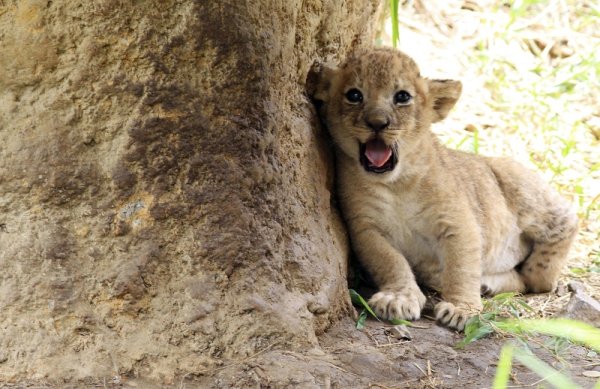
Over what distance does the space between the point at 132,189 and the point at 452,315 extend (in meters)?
2.04

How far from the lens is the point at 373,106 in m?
4.93

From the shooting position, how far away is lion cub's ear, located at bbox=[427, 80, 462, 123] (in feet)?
17.6

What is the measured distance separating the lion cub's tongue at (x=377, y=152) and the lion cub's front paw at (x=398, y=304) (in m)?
0.76

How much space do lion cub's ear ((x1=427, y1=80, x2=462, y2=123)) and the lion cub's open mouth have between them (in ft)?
1.73

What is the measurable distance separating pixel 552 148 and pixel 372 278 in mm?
3605

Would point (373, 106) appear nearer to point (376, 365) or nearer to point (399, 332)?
point (399, 332)

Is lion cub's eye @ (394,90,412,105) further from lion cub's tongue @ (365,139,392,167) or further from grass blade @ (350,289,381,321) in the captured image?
grass blade @ (350,289,381,321)

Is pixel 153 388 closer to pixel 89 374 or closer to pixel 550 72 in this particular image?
pixel 89 374

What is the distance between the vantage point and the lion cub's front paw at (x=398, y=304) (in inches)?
188

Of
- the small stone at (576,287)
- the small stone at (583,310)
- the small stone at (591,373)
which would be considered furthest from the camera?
the small stone at (576,287)

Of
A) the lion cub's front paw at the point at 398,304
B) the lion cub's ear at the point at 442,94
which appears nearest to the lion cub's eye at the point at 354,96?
the lion cub's ear at the point at 442,94

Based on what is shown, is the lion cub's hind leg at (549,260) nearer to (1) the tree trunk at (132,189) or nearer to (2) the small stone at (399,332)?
(2) the small stone at (399,332)

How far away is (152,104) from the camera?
381 centimetres

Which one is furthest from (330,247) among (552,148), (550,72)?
(550,72)
